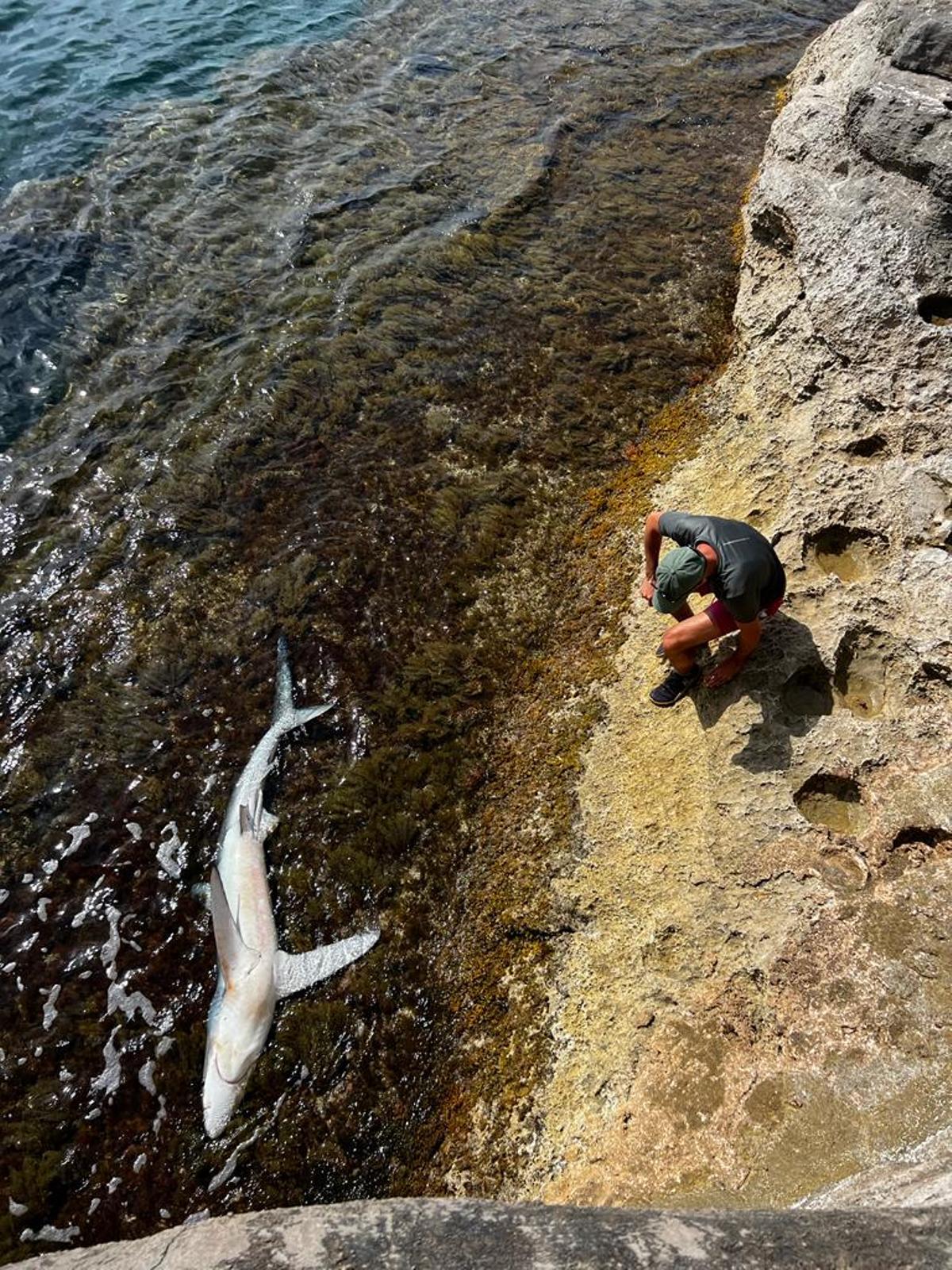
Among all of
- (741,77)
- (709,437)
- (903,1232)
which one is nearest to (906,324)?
(709,437)

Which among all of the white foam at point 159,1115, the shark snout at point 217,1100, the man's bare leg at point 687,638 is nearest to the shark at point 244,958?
the shark snout at point 217,1100

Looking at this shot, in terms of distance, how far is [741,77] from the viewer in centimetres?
1187

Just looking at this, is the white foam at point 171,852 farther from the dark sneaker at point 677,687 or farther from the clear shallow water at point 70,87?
the clear shallow water at point 70,87

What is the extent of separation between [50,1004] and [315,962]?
1509 mm

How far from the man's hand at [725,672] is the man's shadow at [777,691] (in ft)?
0.19

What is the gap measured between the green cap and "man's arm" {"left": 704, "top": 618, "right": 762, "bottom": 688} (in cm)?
38

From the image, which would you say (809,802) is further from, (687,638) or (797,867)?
(687,638)

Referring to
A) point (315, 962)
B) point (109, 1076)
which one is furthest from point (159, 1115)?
point (315, 962)

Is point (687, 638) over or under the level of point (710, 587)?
under

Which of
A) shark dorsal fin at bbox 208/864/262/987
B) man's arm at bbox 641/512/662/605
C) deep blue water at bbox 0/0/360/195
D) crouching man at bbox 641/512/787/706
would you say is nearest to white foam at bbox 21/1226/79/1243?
shark dorsal fin at bbox 208/864/262/987

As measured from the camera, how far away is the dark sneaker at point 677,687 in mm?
5008

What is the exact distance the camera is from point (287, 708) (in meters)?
5.54

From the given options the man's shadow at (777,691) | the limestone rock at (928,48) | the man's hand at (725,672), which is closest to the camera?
the man's shadow at (777,691)

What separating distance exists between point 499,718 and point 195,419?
14.0ft
